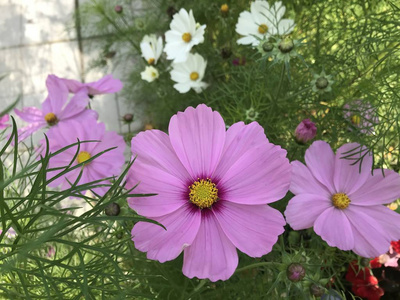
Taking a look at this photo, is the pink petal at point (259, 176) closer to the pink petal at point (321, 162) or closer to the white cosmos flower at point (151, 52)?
the pink petal at point (321, 162)

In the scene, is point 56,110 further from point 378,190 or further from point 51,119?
point 378,190

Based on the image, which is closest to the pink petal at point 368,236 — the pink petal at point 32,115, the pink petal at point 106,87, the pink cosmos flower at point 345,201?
the pink cosmos flower at point 345,201

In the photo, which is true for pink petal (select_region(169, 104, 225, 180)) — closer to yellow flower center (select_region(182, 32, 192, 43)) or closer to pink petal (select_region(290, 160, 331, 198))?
pink petal (select_region(290, 160, 331, 198))

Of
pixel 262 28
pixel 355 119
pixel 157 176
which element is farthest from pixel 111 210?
pixel 262 28

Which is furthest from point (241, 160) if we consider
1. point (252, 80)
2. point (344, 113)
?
point (252, 80)

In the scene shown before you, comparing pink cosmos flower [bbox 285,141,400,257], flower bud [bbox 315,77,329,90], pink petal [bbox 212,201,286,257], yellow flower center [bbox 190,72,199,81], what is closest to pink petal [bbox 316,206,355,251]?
pink cosmos flower [bbox 285,141,400,257]

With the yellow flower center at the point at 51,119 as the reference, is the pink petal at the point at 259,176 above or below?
below

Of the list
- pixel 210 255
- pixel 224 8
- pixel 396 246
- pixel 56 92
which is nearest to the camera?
pixel 210 255
